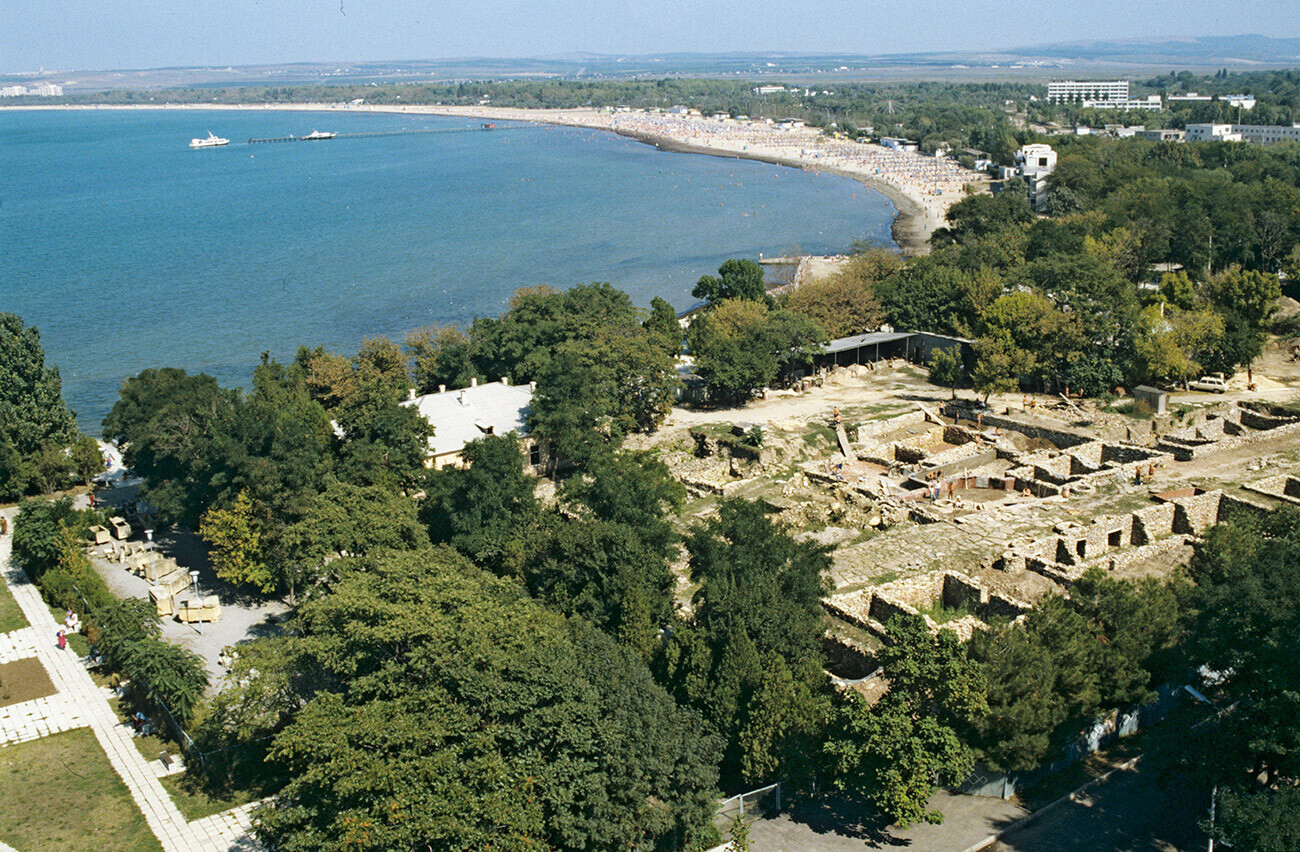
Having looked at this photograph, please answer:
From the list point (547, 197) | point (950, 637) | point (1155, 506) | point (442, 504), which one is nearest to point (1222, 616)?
point (950, 637)

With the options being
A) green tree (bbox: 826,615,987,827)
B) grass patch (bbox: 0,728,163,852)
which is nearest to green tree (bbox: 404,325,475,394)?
grass patch (bbox: 0,728,163,852)

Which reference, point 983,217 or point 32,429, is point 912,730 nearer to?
point 32,429

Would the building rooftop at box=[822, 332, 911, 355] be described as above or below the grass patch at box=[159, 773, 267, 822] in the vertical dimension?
above

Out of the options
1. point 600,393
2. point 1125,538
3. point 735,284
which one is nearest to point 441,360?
point 600,393

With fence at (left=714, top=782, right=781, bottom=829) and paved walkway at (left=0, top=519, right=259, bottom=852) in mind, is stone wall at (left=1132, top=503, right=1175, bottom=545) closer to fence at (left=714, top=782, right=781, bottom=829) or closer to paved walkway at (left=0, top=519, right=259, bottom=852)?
fence at (left=714, top=782, right=781, bottom=829)

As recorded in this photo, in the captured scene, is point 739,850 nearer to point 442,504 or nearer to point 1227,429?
point 442,504

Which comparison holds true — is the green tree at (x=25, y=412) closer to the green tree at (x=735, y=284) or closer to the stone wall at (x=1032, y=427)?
the green tree at (x=735, y=284)
